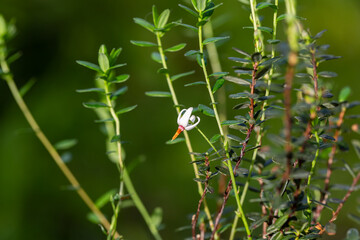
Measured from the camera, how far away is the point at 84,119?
173 centimetres

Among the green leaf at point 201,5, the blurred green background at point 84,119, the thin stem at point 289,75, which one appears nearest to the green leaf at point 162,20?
the green leaf at point 201,5

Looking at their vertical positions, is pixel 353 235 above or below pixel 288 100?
below

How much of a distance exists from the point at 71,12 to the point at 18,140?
0.58 metres

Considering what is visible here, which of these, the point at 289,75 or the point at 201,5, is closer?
the point at 289,75

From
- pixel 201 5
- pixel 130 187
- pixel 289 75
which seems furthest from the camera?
pixel 130 187

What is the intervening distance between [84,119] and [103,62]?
4.00 feet

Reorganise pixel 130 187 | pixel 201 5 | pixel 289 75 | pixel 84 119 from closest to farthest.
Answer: pixel 289 75
pixel 201 5
pixel 130 187
pixel 84 119

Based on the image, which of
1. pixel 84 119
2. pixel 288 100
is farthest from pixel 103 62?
pixel 84 119

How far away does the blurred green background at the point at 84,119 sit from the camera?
1.70 metres

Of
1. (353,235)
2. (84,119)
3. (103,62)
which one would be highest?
(103,62)

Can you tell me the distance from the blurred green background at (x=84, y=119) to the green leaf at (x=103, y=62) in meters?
1.13

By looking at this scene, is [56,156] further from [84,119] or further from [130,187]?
[84,119]

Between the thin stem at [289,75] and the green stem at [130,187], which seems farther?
the green stem at [130,187]

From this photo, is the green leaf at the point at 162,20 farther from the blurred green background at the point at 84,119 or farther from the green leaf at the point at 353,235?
the blurred green background at the point at 84,119
